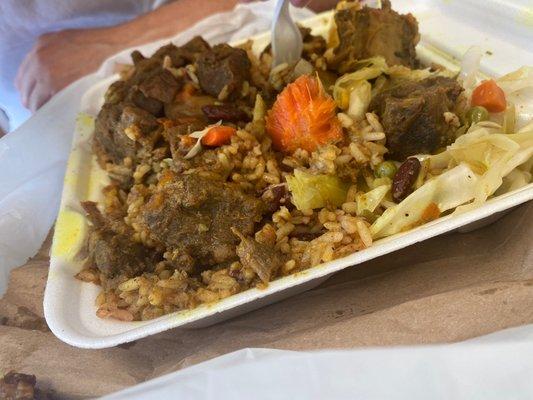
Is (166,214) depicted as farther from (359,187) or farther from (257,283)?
(359,187)

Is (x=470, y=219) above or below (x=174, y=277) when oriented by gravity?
above

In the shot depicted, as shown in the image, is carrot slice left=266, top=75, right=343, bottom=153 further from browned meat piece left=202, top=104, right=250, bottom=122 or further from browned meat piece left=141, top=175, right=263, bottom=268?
browned meat piece left=141, top=175, right=263, bottom=268

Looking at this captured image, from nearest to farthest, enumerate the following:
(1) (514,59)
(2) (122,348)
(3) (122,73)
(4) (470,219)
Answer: (4) (470,219), (2) (122,348), (1) (514,59), (3) (122,73)

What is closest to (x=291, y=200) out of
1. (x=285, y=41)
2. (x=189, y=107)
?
(x=189, y=107)

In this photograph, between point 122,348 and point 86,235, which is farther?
point 86,235

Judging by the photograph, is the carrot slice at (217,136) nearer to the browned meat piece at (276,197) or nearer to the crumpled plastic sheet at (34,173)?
the browned meat piece at (276,197)

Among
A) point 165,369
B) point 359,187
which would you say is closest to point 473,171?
point 359,187
